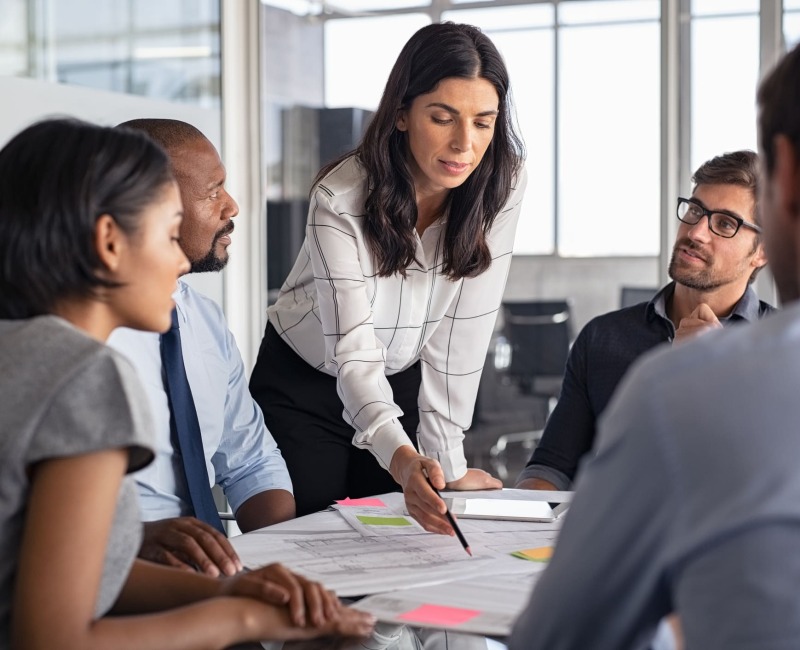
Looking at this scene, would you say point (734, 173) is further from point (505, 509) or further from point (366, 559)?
point (366, 559)

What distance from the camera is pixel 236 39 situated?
14.5 feet

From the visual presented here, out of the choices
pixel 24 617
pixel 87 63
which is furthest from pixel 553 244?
pixel 24 617

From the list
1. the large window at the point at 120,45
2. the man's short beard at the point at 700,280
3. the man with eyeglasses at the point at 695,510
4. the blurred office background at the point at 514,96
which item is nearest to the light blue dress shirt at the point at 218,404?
the man's short beard at the point at 700,280

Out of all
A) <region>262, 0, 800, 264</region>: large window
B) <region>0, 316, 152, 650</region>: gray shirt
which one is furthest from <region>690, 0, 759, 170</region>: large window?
<region>0, 316, 152, 650</region>: gray shirt

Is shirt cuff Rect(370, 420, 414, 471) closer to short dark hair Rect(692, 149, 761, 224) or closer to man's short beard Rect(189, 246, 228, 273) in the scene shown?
man's short beard Rect(189, 246, 228, 273)

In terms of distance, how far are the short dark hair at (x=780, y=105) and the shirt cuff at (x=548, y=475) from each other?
5.17 feet

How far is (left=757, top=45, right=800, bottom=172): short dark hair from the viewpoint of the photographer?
779 mm

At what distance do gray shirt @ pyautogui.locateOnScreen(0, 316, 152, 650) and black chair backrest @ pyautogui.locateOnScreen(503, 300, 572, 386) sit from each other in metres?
3.39

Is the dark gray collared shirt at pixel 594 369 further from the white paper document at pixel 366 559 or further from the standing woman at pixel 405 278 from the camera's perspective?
the white paper document at pixel 366 559

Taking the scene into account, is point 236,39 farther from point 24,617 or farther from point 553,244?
point 24,617

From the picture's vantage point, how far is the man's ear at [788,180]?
767 millimetres

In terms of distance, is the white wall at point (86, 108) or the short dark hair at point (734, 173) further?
the white wall at point (86, 108)

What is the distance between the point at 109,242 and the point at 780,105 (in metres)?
0.71

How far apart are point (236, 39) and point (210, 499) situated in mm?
3043
